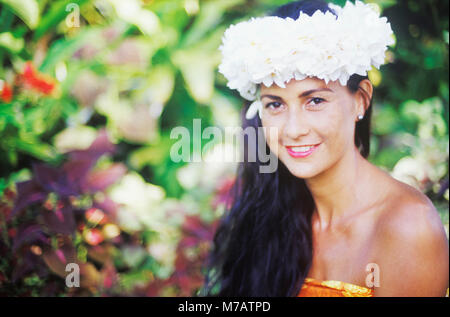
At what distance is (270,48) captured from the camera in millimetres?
1454

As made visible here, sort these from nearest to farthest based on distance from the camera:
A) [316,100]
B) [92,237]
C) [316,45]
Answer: [316,45], [316,100], [92,237]

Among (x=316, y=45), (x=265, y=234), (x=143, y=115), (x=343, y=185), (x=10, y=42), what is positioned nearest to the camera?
(x=316, y=45)

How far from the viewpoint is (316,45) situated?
1418mm

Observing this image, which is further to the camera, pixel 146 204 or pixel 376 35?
pixel 146 204

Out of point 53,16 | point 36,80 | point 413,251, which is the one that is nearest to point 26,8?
point 53,16

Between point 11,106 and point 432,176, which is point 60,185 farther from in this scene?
point 432,176

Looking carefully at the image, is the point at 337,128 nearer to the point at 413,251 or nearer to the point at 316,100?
the point at 316,100

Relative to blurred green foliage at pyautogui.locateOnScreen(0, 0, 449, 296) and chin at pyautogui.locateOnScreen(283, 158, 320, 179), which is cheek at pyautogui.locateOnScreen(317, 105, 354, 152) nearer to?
chin at pyautogui.locateOnScreen(283, 158, 320, 179)

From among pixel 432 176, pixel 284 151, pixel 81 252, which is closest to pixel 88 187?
pixel 81 252

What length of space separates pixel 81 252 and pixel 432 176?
5.63ft

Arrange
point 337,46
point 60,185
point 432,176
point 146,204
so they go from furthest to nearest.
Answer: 1. point 146,204
2. point 432,176
3. point 60,185
4. point 337,46

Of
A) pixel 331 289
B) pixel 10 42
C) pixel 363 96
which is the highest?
pixel 10 42

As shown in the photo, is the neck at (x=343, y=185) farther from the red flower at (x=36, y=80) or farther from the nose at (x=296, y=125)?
the red flower at (x=36, y=80)

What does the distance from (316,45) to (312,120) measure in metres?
0.24
